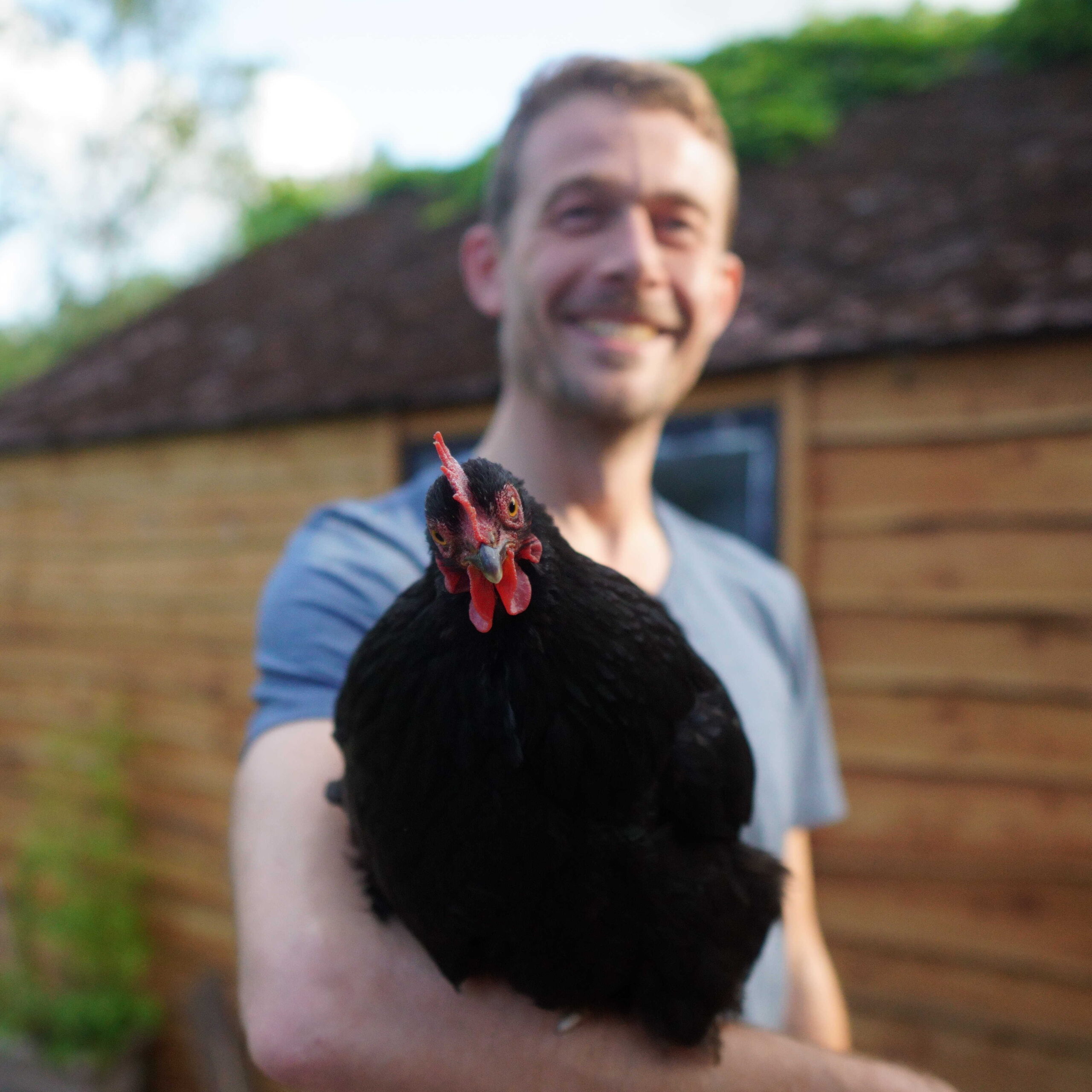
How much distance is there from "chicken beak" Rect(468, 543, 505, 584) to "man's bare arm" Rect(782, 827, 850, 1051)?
4.12ft

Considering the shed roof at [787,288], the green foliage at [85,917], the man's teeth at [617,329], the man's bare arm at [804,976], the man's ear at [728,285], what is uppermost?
the shed roof at [787,288]

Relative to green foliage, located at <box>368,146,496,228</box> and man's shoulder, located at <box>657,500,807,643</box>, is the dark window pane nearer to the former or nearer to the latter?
man's shoulder, located at <box>657,500,807,643</box>

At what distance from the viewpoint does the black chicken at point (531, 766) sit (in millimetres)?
1199

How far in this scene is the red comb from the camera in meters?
1.08

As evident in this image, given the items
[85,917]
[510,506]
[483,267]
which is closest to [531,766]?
[510,506]

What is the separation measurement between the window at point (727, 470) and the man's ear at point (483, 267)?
1.97 meters

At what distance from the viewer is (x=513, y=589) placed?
115 centimetres

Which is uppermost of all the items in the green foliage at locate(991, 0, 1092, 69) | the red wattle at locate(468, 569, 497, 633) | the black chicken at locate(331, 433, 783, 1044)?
the green foliage at locate(991, 0, 1092, 69)

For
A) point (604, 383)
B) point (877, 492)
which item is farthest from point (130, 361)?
point (604, 383)

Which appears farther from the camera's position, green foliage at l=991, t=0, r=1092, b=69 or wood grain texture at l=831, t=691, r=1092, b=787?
green foliage at l=991, t=0, r=1092, b=69

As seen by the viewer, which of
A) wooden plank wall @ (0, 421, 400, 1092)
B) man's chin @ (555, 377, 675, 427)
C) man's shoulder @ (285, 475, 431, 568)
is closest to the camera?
man's shoulder @ (285, 475, 431, 568)

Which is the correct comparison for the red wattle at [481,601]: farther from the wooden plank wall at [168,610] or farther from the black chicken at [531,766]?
the wooden plank wall at [168,610]

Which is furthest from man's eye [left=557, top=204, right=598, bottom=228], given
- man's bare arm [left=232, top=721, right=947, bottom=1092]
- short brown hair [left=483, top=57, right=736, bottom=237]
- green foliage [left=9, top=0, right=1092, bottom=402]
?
green foliage [left=9, top=0, right=1092, bottom=402]

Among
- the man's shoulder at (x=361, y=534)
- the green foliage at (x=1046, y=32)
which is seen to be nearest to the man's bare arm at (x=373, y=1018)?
the man's shoulder at (x=361, y=534)
